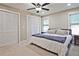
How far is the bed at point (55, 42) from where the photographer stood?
2.02 m

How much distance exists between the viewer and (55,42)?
2230mm

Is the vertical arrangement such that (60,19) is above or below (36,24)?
above

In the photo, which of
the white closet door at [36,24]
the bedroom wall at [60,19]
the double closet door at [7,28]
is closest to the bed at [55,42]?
the white closet door at [36,24]

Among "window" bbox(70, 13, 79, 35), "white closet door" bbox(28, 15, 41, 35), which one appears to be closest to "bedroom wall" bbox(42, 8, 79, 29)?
"window" bbox(70, 13, 79, 35)

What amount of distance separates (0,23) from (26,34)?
1513 millimetres

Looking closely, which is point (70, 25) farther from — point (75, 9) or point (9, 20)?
point (9, 20)

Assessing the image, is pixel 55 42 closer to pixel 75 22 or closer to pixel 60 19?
pixel 60 19

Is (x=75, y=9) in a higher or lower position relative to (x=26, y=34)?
higher

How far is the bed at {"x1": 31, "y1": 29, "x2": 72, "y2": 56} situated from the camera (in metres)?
2.02

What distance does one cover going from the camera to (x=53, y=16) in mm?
2691

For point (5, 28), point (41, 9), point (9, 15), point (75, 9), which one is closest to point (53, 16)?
point (41, 9)

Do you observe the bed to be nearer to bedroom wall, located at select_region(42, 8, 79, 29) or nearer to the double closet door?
bedroom wall, located at select_region(42, 8, 79, 29)

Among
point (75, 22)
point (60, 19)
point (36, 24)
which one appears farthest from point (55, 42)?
point (75, 22)

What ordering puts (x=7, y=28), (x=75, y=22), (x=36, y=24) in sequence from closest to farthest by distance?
1. (x=36, y=24)
2. (x=75, y=22)
3. (x=7, y=28)
